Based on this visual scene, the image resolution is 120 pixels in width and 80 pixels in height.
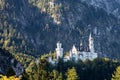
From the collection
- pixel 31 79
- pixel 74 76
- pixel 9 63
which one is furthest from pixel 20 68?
pixel 31 79

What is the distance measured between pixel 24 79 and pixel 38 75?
28.9ft

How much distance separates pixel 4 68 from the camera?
18838 centimetres

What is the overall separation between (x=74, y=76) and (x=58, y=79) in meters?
10.2

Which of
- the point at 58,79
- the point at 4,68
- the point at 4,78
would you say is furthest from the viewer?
the point at 4,68

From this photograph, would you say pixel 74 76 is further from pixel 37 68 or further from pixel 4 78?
pixel 4 78

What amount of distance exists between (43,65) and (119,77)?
57.6 metres

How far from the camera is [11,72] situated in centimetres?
11306

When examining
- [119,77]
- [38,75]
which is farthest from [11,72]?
[119,77]

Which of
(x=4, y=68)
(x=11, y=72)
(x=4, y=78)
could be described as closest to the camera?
(x=4, y=78)

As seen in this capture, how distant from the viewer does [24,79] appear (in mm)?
124562

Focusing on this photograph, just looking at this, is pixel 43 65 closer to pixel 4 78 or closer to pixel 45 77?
pixel 45 77

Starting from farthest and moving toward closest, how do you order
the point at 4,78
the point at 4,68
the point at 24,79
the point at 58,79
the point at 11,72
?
the point at 4,68, the point at 58,79, the point at 24,79, the point at 11,72, the point at 4,78

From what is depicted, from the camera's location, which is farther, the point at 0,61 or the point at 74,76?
the point at 0,61

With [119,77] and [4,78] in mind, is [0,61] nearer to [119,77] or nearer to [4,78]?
[119,77]
